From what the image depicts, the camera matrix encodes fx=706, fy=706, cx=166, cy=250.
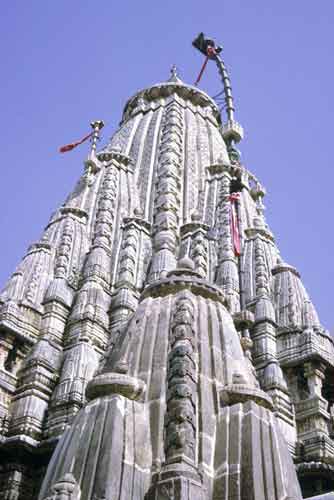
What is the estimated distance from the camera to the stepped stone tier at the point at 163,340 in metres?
11.1

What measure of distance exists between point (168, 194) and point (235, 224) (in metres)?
3.35

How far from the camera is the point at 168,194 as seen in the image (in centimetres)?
3209

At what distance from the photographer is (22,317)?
23.3 m

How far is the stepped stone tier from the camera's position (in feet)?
36.4

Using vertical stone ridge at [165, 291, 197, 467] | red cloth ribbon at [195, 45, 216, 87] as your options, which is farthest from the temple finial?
vertical stone ridge at [165, 291, 197, 467]

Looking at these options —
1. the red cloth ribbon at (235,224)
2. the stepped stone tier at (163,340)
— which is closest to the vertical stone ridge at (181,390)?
the stepped stone tier at (163,340)

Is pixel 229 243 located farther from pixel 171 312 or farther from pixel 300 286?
pixel 171 312

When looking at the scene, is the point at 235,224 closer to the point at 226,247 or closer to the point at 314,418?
the point at 226,247

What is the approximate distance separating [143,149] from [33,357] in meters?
18.9

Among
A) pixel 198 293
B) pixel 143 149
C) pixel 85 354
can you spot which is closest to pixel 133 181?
pixel 143 149

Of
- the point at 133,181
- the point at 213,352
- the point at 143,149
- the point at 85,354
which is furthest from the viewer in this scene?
the point at 143,149

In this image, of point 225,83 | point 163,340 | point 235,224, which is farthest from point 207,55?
point 163,340

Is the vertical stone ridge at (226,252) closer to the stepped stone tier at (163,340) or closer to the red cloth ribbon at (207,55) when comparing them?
the stepped stone tier at (163,340)

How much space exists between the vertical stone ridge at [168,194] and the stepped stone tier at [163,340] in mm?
106
